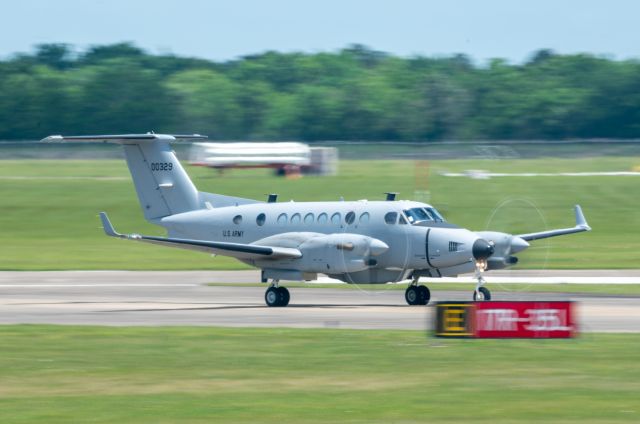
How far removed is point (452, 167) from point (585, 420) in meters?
64.5

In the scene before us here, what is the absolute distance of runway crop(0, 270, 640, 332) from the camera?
89.2 ft

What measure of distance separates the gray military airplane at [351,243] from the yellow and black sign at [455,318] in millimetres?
7889

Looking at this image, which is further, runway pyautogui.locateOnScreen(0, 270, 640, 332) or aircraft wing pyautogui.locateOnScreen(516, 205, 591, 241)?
aircraft wing pyautogui.locateOnScreen(516, 205, 591, 241)

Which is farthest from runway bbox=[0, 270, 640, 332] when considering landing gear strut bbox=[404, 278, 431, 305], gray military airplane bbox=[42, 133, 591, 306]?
gray military airplane bbox=[42, 133, 591, 306]

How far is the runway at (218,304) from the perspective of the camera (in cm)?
2719

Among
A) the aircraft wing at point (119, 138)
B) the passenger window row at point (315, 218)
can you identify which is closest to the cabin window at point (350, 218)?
the passenger window row at point (315, 218)

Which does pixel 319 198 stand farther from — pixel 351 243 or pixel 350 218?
pixel 351 243

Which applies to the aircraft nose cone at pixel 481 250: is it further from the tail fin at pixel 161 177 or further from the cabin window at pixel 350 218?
the tail fin at pixel 161 177

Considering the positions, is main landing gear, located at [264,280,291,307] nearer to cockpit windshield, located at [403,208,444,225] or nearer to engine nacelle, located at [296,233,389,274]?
engine nacelle, located at [296,233,389,274]

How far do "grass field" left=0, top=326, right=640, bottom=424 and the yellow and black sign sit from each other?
0.85 ft

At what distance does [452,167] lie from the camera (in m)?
79.1

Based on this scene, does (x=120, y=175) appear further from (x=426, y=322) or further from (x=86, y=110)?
(x=426, y=322)

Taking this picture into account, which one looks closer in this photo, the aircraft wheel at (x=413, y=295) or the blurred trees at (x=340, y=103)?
the aircraft wheel at (x=413, y=295)

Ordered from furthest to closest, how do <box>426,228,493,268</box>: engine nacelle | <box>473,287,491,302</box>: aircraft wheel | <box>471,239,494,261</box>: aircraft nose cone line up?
1. <box>473,287,491,302</box>: aircraft wheel
2. <box>426,228,493,268</box>: engine nacelle
3. <box>471,239,494,261</box>: aircraft nose cone
